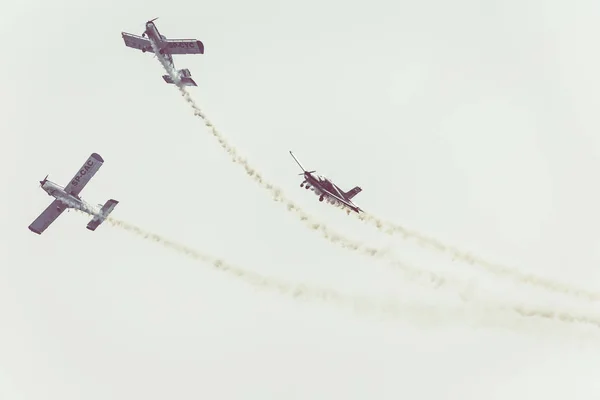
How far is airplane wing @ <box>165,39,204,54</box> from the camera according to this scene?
75000mm

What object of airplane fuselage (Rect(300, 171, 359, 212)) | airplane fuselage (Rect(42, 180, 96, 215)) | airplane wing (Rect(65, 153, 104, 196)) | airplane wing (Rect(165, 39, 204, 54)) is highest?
airplane wing (Rect(165, 39, 204, 54))

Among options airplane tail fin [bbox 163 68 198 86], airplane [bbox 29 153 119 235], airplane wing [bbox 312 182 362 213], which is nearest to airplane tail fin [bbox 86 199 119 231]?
airplane [bbox 29 153 119 235]

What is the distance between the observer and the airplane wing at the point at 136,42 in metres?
76.4

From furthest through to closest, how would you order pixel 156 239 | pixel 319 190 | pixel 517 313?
pixel 156 239, pixel 319 190, pixel 517 313

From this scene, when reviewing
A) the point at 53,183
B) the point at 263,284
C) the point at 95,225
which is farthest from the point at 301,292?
the point at 53,183

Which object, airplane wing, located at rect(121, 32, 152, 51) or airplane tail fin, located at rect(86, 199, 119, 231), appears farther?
airplane wing, located at rect(121, 32, 152, 51)

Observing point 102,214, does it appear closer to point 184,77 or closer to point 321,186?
point 184,77

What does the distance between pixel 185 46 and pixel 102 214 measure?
17.0 m

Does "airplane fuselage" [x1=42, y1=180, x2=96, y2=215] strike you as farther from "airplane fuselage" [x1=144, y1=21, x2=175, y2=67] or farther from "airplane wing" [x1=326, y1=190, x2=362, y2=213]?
"airplane wing" [x1=326, y1=190, x2=362, y2=213]

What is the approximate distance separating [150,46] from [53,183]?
50.4 ft

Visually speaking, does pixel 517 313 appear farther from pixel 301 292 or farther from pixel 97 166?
pixel 97 166

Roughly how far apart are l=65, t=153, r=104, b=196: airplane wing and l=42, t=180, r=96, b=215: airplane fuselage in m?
0.45

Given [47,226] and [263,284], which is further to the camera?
[47,226]

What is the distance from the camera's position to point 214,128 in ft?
255
